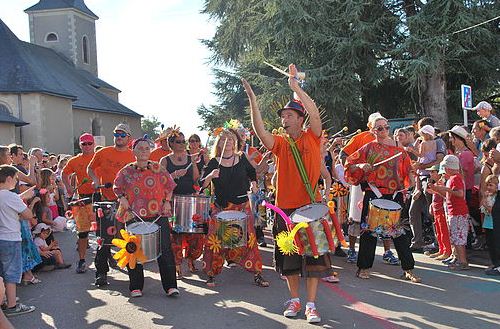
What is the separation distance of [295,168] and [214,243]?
6.40 ft

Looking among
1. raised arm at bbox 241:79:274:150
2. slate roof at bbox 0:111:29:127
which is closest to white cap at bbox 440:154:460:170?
raised arm at bbox 241:79:274:150

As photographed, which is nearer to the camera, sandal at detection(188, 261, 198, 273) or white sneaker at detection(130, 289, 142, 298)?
white sneaker at detection(130, 289, 142, 298)

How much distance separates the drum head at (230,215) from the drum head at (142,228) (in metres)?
0.87

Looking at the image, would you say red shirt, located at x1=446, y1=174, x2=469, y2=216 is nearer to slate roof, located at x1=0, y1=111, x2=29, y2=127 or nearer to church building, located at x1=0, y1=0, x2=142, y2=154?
slate roof, located at x1=0, y1=111, x2=29, y2=127

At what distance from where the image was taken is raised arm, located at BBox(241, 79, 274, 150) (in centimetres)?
489

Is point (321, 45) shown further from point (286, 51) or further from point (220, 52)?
point (220, 52)

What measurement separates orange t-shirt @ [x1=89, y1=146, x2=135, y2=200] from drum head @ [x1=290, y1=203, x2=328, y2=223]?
3.03 m

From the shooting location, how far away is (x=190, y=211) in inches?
275

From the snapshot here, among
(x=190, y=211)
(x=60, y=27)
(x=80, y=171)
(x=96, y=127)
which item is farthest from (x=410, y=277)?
(x=60, y=27)

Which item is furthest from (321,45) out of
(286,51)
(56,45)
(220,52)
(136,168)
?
(56,45)

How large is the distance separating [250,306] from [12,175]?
2.94m

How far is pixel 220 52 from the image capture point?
28062mm

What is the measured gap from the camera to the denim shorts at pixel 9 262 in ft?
18.9

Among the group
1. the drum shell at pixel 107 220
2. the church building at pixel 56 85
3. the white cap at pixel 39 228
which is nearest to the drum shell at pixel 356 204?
the drum shell at pixel 107 220
